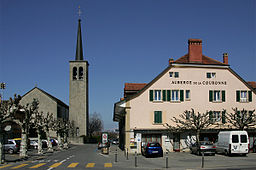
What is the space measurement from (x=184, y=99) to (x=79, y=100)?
4850 centimetres

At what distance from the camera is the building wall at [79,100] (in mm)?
82938

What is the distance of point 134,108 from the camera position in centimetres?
3803

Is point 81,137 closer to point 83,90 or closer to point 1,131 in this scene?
point 83,90

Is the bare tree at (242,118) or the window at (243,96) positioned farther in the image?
the window at (243,96)

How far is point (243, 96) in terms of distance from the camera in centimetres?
4072

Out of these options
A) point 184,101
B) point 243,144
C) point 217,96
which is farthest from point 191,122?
point 243,144

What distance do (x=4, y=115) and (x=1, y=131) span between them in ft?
5.67

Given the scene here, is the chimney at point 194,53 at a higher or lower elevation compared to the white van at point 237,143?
higher

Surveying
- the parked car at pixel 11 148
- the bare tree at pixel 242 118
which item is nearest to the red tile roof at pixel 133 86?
the bare tree at pixel 242 118

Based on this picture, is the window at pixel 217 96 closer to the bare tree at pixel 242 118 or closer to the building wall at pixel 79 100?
the bare tree at pixel 242 118

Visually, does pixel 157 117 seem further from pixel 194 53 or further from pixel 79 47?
pixel 79 47

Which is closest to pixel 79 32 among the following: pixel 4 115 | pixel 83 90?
pixel 83 90

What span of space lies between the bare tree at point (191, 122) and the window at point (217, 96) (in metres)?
2.28

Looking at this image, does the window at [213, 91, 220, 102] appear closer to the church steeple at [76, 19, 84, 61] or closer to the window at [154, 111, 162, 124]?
the window at [154, 111, 162, 124]
